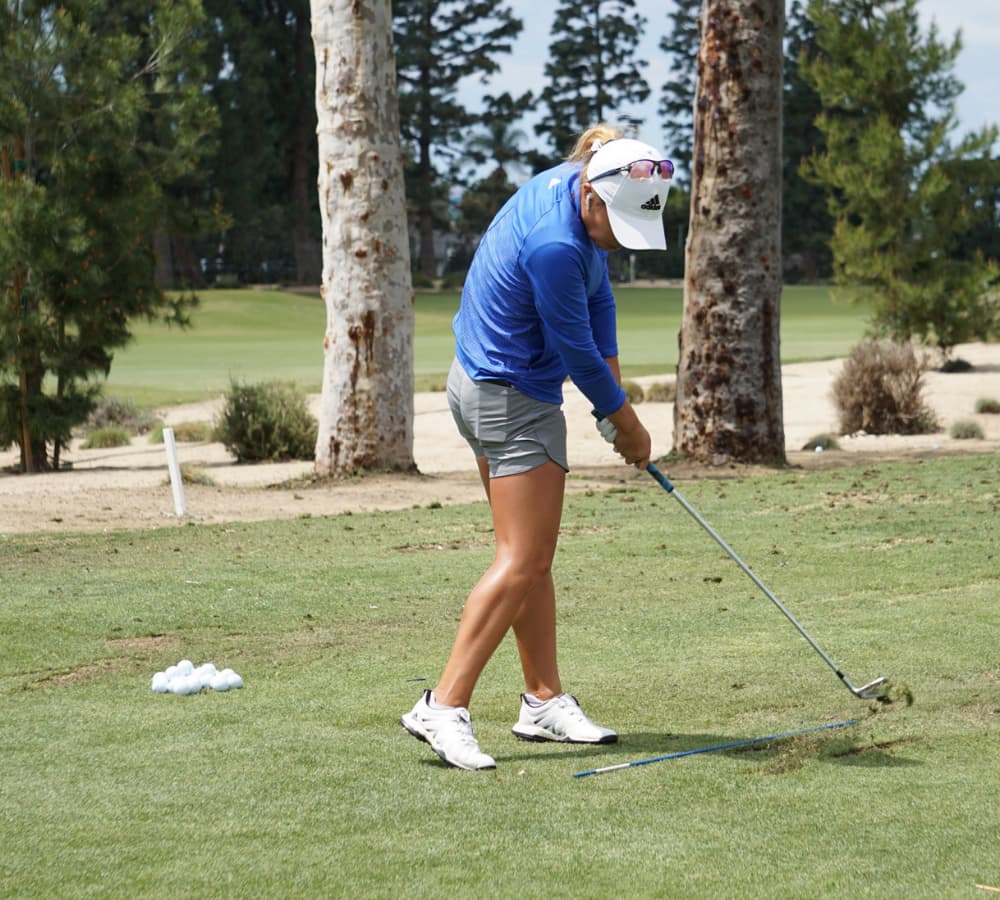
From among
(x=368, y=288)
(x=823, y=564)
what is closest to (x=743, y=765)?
(x=823, y=564)

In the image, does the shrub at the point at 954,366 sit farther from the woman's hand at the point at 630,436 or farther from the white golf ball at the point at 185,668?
the woman's hand at the point at 630,436

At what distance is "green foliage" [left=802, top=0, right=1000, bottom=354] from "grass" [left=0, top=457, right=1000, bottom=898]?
21292mm

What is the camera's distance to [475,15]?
72.8 m

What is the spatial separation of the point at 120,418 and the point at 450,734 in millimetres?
19889

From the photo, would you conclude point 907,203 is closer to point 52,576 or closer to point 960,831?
A: point 52,576

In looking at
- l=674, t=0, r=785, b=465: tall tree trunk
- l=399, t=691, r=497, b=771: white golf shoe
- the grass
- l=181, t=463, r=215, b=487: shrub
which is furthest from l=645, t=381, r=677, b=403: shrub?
l=399, t=691, r=497, b=771: white golf shoe

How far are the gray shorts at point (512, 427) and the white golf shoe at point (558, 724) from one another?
834 millimetres

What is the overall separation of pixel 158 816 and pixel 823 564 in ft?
17.8

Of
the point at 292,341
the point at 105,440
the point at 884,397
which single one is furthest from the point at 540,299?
the point at 292,341

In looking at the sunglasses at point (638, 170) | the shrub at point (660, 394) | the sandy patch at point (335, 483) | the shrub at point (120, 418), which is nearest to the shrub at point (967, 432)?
the sandy patch at point (335, 483)

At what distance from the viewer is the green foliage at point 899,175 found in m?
30.5

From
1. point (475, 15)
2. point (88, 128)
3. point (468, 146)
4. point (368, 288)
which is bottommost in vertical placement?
point (368, 288)

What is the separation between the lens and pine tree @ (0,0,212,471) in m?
16.4

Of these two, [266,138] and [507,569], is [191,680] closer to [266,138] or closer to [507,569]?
[507,569]
